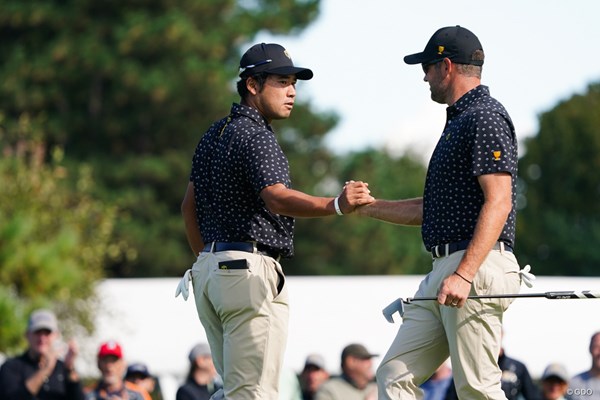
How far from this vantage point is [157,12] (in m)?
A: 42.8

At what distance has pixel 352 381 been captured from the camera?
1369 centimetres

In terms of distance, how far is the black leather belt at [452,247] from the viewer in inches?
301

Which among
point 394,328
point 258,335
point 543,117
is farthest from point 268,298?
point 543,117

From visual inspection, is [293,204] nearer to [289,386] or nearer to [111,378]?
[111,378]

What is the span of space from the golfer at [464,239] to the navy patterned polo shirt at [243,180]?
875 mm

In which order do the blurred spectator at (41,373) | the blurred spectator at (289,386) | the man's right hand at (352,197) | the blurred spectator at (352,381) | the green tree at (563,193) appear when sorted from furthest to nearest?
the green tree at (563,193) < the blurred spectator at (289,386) < the blurred spectator at (352,381) < the blurred spectator at (41,373) < the man's right hand at (352,197)

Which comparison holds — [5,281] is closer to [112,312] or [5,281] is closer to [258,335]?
[112,312]

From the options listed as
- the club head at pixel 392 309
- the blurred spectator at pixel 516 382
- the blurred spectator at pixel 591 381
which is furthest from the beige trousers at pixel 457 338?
the blurred spectator at pixel 516 382

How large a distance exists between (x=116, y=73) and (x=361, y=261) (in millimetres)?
12014

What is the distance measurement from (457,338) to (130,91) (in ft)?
→ 116

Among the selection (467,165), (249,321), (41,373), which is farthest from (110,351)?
(467,165)

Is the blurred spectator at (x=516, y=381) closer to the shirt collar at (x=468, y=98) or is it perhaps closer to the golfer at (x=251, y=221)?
the golfer at (x=251, y=221)

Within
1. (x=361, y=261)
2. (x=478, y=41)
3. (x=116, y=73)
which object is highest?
(x=116, y=73)

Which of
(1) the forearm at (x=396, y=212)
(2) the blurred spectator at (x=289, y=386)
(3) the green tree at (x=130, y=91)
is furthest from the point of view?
(3) the green tree at (x=130, y=91)
